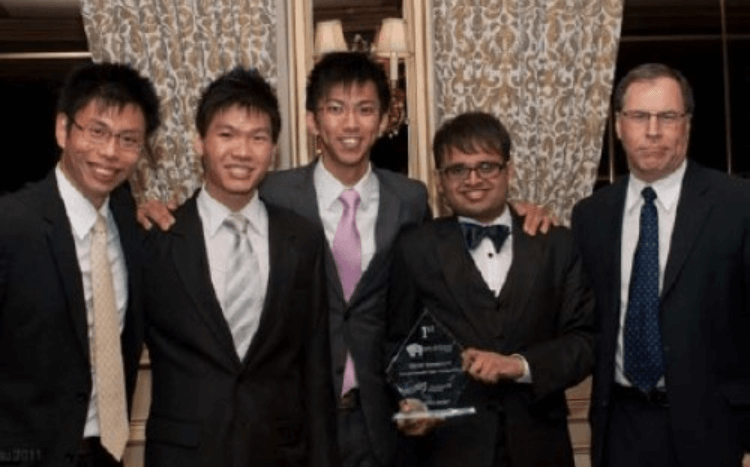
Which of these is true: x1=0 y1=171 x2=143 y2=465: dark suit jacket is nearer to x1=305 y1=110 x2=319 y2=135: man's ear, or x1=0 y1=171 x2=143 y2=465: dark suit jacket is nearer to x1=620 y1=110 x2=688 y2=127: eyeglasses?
x1=305 y1=110 x2=319 y2=135: man's ear

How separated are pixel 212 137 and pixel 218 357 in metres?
0.53

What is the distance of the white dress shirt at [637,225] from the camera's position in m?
2.96

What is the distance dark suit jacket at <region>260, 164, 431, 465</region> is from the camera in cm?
298

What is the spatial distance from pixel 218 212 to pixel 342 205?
1.51 ft

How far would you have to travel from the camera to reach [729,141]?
4.97 metres

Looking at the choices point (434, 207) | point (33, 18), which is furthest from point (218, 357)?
point (33, 18)

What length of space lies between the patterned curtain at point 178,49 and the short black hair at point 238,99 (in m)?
1.60

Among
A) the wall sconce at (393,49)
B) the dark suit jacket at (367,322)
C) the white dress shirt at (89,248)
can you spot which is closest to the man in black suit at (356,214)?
the dark suit jacket at (367,322)

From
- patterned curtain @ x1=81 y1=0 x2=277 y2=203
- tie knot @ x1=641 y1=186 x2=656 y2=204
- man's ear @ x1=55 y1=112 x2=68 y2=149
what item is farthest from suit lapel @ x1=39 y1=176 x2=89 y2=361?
patterned curtain @ x1=81 y1=0 x2=277 y2=203

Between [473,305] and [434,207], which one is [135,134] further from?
[434,207]

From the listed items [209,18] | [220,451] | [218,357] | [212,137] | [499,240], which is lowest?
[220,451]

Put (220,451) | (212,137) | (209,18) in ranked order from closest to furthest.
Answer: (220,451) < (212,137) < (209,18)

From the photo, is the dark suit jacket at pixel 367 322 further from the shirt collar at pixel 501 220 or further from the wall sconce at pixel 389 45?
the wall sconce at pixel 389 45

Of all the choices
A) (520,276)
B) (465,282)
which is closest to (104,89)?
(465,282)
